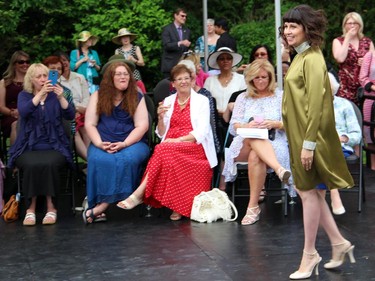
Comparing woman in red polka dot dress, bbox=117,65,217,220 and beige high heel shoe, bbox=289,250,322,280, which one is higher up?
woman in red polka dot dress, bbox=117,65,217,220

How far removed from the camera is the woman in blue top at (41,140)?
28.5 feet

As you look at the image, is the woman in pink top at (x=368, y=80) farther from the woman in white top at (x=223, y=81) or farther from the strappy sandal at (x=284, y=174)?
the strappy sandal at (x=284, y=174)

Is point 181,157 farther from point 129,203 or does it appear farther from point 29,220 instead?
point 29,220

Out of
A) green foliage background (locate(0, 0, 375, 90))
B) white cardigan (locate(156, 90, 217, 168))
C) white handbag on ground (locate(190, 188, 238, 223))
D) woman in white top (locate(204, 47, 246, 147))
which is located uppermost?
green foliage background (locate(0, 0, 375, 90))

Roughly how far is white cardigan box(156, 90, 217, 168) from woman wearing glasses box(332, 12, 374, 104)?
2.72 metres

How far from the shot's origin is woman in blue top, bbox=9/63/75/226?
8.69 metres

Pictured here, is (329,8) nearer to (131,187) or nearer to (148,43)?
(148,43)

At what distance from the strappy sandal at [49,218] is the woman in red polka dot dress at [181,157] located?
572 millimetres

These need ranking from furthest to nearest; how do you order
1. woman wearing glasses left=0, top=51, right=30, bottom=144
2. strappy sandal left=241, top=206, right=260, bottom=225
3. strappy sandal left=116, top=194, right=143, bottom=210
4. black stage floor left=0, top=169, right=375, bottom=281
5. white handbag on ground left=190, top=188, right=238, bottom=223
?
woman wearing glasses left=0, top=51, right=30, bottom=144 → strappy sandal left=116, top=194, right=143, bottom=210 → white handbag on ground left=190, top=188, right=238, bottom=223 → strappy sandal left=241, top=206, right=260, bottom=225 → black stage floor left=0, top=169, right=375, bottom=281

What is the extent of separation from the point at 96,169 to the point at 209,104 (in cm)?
121

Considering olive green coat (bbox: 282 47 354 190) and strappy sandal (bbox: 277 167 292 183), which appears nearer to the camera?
olive green coat (bbox: 282 47 354 190)

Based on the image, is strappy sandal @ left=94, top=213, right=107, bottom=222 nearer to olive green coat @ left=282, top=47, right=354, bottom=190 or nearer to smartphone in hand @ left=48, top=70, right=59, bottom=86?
smartphone in hand @ left=48, top=70, right=59, bottom=86

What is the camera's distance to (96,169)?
8.71 metres

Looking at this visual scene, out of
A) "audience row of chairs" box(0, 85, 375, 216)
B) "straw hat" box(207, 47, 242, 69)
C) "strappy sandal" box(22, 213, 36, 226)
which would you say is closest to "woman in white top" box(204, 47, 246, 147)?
"straw hat" box(207, 47, 242, 69)
